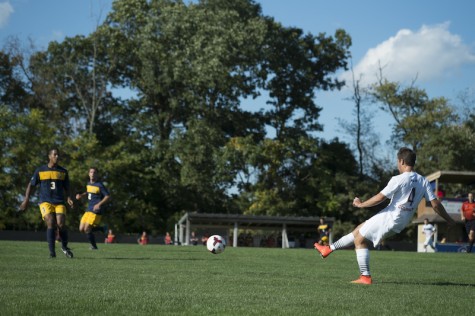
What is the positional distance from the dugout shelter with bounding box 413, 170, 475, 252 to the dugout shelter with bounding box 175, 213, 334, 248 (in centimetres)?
642

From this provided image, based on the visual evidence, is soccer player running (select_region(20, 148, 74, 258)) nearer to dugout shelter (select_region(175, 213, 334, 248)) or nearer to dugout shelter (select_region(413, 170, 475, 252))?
dugout shelter (select_region(413, 170, 475, 252))

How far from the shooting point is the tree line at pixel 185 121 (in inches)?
2005

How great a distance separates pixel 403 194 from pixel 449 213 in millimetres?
34472

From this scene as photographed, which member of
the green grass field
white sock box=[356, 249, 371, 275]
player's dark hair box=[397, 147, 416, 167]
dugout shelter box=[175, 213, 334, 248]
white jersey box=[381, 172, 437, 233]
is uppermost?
dugout shelter box=[175, 213, 334, 248]

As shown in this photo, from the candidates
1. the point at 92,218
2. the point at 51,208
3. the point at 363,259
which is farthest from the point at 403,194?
the point at 92,218

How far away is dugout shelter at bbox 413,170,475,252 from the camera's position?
42750mm

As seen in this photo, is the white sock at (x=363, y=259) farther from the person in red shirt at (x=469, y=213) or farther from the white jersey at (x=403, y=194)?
the person in red shirt at (x=469, y=213)

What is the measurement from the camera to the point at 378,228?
956cm

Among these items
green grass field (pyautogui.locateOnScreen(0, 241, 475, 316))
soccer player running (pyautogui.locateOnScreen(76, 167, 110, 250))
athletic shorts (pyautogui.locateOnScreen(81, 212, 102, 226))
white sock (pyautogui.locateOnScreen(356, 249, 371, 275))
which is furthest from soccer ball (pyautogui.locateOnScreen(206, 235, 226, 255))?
white sock (pyautogui.locateOnScreen(356, 249, 371, 275))

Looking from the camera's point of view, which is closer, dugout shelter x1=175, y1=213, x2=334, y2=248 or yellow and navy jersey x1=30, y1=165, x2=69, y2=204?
yellow and navy jersey x1=30, y1=165, x2=69, y2=204

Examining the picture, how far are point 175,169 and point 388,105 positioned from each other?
22045 millimetres

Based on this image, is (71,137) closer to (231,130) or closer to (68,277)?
(231,130)

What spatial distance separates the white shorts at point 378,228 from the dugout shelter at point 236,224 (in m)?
38.8

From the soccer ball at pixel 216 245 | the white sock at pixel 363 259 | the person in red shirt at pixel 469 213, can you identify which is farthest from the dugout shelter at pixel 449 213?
the white sock at pixel 363 259
